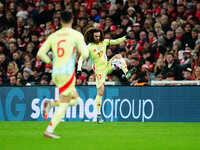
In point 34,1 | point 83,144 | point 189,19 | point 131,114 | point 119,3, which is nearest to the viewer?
point 83,144

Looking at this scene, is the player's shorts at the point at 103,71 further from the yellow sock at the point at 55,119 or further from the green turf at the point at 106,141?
the yellow sock at the point at 55,119

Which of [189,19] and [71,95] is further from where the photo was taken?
[189,19]

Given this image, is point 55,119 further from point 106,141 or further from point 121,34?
point 121,34

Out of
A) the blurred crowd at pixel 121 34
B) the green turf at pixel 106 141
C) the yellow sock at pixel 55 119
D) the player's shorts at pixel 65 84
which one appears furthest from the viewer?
the blurred crowd at pixel 121 34

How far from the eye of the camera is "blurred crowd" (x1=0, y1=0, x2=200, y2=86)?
17156 mm

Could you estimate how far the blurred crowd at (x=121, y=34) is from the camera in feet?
56.3

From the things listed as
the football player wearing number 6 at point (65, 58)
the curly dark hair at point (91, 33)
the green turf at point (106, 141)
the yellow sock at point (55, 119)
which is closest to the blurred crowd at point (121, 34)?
the curly dark hair at point (91, 33)

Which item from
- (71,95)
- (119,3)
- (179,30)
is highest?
(119,3)

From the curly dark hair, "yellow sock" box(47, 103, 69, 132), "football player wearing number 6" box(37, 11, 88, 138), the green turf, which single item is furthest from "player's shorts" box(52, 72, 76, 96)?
the curly dark hair

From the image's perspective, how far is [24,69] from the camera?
19203mm

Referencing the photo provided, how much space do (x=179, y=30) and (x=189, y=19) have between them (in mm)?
Answer: 956

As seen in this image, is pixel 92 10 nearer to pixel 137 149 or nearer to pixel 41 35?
pixel 41 35

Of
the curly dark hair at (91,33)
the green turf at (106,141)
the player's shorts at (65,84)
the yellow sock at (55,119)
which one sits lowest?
the green turf at (106,141)

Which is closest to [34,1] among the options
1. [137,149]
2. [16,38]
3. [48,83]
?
[16,38]
